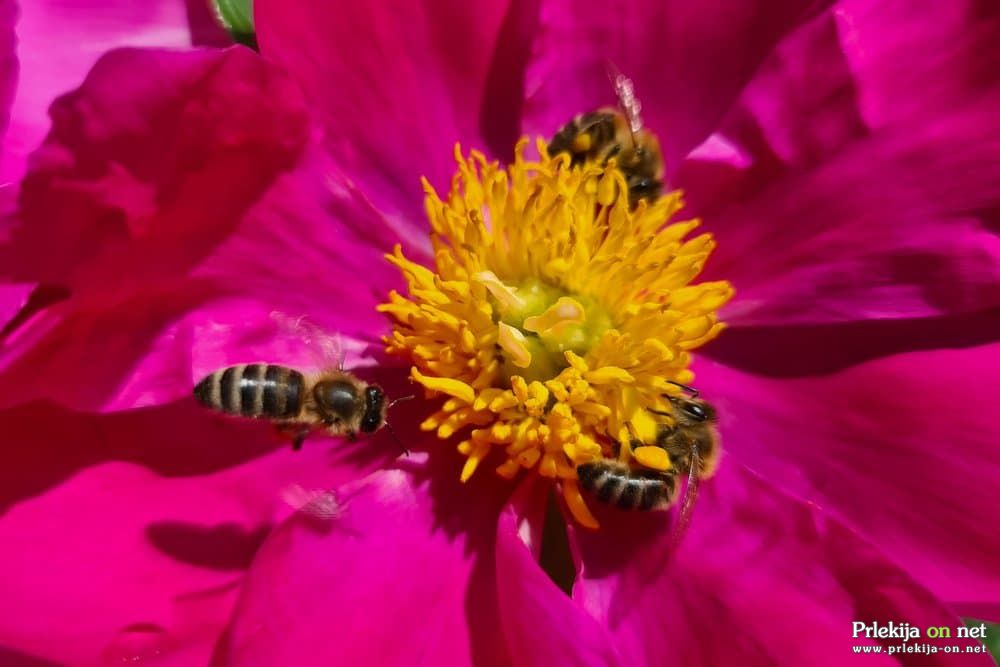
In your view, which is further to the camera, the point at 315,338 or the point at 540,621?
the point at 315,338

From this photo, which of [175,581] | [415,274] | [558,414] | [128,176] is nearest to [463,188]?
[415,274]

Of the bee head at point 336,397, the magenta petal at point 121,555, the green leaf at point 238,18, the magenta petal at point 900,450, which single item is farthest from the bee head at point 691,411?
the green leaf at point 238,18

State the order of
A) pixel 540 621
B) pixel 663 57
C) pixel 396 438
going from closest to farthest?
pixel 540 621 < pixel 396 438 < pixel 663 57

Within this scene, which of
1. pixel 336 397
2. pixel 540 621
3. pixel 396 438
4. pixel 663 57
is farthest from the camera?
pixel 663 57

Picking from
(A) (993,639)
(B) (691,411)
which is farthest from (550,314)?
(A) (993,639)

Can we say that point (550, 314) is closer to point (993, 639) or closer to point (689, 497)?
point (689, 497)

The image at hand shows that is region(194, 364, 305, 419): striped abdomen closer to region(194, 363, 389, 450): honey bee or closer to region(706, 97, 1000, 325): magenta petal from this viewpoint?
region(194, 363, 389, 450): honey bee
